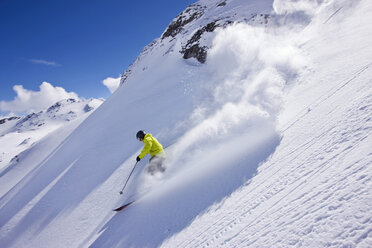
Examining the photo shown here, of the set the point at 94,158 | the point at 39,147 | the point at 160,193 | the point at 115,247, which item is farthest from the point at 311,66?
the point at 39,147

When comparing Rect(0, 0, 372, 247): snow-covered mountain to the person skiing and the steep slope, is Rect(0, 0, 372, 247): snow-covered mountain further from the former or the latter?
the person skiing

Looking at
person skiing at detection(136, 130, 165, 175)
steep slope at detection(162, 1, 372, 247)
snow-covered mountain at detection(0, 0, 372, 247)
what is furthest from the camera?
person skiing at detection(136, 130, 165, 175)

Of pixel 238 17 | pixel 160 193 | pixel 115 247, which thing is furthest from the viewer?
pixel 238 17

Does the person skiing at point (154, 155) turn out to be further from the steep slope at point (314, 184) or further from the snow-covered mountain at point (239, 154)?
the steep slope at point (314, 184)

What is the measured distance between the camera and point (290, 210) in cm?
269

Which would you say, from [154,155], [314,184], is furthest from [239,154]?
[154,155]

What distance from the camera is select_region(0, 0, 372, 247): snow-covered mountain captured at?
271 cm

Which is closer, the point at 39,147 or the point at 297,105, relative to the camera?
the point at 297,105

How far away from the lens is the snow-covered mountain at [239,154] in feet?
8.89

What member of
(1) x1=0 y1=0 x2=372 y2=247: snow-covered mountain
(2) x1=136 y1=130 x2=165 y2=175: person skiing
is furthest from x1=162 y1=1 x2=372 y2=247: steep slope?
(2) x1=136 y1=130 x2=165 y2=175: person skiing

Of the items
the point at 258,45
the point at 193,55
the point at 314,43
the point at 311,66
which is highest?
the point at 193,55

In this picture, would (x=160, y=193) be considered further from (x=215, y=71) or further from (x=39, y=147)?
(x=39, y=147)

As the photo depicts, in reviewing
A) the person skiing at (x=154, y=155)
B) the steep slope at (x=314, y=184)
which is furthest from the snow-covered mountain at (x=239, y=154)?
the person skiing at (x=154, y=155)

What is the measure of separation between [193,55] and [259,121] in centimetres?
1014
